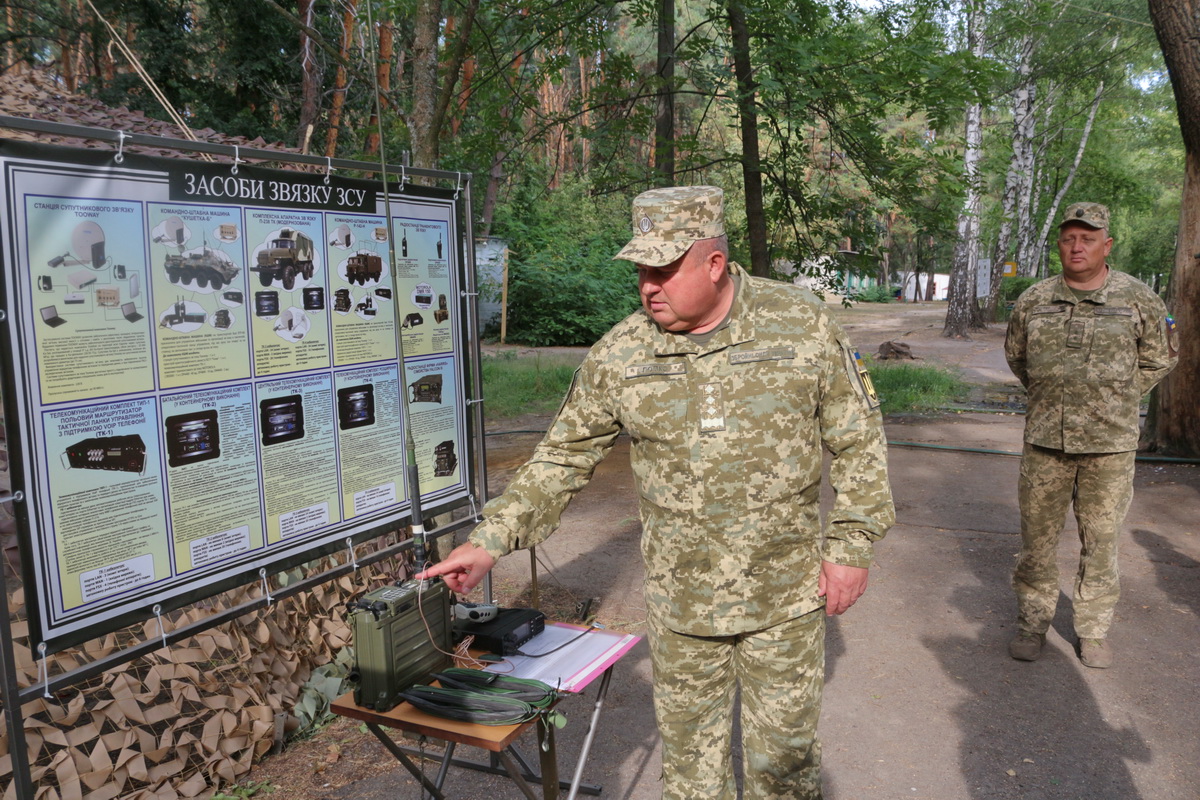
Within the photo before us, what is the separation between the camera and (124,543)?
2623 mm

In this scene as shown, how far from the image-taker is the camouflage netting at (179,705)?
3133 mm

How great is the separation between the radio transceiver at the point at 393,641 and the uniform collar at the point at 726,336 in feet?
3.35

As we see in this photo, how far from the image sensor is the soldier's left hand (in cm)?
257

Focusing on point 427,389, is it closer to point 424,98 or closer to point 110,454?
point 110,454

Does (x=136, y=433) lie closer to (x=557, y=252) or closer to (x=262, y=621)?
(x=262, y=621)

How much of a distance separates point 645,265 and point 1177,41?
7.23 meters

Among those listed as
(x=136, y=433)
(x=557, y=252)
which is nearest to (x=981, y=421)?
(x=136, y=433)

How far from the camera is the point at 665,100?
9648 millimetres

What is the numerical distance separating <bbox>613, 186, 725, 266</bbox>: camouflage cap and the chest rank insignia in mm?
390

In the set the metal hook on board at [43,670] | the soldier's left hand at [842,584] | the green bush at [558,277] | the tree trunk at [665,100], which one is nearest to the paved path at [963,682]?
the soldier's left hand at [842,584]

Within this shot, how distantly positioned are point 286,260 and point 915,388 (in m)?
11.4

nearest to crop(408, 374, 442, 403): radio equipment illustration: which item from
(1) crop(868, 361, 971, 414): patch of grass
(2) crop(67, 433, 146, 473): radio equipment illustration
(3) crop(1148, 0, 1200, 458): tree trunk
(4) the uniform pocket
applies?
(2) crop(67, 433, 146, 473): radio equipment illustration

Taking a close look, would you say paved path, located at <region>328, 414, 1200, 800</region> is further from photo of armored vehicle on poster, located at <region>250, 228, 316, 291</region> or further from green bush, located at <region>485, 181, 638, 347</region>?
green bush, located at <region>485, 181, 638, 347</region>

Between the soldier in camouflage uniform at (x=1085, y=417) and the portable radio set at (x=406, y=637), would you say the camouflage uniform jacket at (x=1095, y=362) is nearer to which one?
the soldier in camouflage uniform at (x=1085, y=417)
